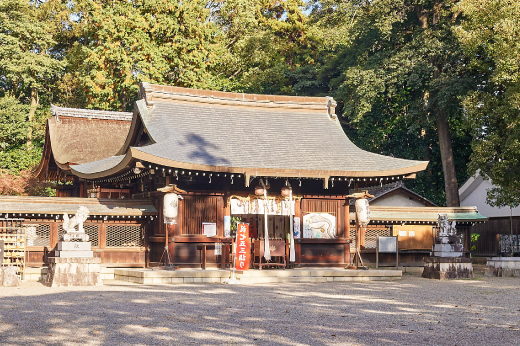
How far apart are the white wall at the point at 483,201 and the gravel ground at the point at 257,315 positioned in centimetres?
1748

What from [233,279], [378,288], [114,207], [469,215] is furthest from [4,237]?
[469,215]

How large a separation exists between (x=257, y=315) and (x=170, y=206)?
8.99m

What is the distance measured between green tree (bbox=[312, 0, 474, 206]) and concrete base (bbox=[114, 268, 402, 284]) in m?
11.9

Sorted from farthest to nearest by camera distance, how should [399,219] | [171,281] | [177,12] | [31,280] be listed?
[177,12] → [399,219] → [31,280] → [171,281]

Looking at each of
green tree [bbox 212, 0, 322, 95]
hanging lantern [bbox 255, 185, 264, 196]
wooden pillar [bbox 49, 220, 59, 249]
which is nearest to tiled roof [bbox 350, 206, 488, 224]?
hanging lantern [bbox 255, 185, 264, 196]

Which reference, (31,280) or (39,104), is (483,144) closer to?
(31,280)

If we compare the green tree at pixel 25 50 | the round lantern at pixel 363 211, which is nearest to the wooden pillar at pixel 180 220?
the round lantern at pixel 363 211

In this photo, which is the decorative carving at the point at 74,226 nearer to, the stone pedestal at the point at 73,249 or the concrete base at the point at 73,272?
the stone pedestal at the point at 73,249

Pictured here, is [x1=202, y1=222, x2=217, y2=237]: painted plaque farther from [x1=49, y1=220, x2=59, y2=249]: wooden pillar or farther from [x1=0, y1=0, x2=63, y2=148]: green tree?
[x1=0, y1=0, x2=63, y2=148]: green tree

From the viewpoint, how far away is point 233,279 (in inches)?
757

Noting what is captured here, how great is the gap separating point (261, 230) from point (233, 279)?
4.40 metres

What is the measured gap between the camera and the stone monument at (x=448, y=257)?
70.1 ft

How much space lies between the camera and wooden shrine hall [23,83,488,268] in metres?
21.0

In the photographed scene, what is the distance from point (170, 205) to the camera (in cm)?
1995
